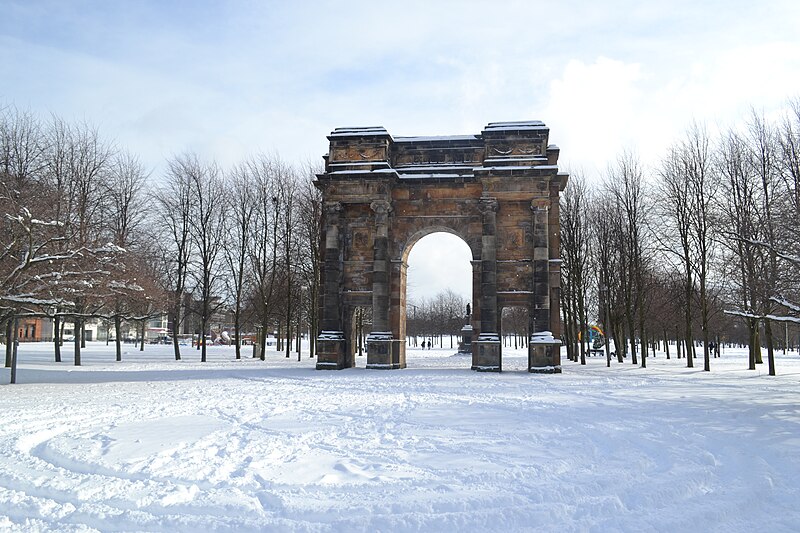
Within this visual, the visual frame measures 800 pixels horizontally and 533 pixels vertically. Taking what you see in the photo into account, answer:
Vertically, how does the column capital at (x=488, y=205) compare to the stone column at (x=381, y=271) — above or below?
above

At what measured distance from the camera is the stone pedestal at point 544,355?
25703 millimetres

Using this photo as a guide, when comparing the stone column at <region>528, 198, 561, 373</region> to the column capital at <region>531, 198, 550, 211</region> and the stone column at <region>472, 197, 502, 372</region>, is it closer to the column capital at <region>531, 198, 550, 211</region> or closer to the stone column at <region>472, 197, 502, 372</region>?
the column capital at <region>531, 198, 550, 211</region>

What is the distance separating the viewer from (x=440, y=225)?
2858 cm

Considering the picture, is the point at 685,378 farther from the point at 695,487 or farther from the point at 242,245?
the point at 242,245

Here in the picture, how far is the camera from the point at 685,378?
23.6 m

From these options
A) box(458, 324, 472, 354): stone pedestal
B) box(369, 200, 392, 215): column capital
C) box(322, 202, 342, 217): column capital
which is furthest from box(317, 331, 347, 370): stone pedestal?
box(458, 324, 472, 354): stone pedestal

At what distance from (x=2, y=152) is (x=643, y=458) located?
29.8 m

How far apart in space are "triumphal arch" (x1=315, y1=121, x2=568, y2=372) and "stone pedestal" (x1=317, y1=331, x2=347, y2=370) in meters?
0.05

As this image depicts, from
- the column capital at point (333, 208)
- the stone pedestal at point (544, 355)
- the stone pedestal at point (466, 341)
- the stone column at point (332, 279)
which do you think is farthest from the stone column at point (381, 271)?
the stone pedestal at point (466, 341)

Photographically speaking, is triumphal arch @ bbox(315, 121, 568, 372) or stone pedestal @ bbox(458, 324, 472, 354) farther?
stone pedestal @ bbox(458, 324, 472, 354)

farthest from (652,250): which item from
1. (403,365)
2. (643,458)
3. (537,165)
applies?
(643,458)

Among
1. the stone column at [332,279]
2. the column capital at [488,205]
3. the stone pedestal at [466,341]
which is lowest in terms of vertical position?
the stone pedestal at [466,341]

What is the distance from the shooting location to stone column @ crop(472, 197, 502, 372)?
2619 cm

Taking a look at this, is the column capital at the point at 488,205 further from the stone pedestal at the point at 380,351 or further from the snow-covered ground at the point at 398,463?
the snow-covered ground at the point at 398,463
